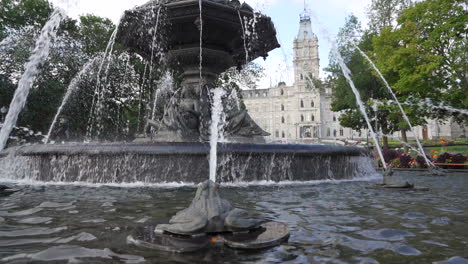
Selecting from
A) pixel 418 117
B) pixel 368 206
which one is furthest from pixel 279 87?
pixel 368 206

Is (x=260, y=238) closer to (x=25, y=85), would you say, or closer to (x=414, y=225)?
(x=414, y=225)

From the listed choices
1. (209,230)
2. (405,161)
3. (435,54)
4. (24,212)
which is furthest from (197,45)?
(435,54)

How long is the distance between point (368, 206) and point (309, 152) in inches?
145

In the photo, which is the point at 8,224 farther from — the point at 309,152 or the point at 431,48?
the point at 431,48

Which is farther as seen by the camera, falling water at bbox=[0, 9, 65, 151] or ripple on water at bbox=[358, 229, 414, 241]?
falling water at bbox=[0, 9, 65, 151]

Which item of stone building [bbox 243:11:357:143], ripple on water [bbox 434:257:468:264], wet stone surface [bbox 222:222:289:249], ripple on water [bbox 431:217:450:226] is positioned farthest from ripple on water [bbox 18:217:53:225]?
stone building [bbox 243:11:357:143]

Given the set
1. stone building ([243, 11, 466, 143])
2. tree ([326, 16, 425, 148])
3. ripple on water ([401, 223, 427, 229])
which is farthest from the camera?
stone building ([243, 11, 466, 143])

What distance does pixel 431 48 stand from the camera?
22062 millimetres

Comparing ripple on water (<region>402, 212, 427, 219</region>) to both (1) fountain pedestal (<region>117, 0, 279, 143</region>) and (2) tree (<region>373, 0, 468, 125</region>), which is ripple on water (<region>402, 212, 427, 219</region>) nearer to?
(1) fountain pedestal (<region>117, 0, 279, 143</region>)

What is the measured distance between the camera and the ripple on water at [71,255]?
2480mm

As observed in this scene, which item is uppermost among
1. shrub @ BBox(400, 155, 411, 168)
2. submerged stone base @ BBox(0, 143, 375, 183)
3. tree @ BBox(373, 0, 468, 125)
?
tree @ BBox(373, 0, 468, 125)

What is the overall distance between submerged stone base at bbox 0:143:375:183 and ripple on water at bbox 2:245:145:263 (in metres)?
4.98

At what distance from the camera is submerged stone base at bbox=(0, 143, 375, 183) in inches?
306

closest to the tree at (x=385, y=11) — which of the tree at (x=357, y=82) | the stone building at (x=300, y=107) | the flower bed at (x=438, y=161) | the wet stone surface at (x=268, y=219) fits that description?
the tree at (x=357, y=82)
